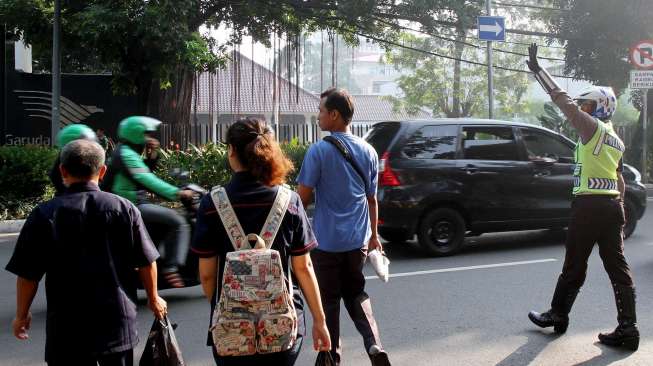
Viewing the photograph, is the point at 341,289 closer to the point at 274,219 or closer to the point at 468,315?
the point at 274,219

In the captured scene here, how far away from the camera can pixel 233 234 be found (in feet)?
9.36

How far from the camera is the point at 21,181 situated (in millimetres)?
12141

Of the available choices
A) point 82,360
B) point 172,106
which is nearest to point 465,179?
point 82,360

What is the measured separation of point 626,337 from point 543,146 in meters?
4.51

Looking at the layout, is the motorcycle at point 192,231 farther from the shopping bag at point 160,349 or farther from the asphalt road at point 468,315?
the shopping bag at point 160,349

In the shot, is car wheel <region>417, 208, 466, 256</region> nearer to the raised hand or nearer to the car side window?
the car side window

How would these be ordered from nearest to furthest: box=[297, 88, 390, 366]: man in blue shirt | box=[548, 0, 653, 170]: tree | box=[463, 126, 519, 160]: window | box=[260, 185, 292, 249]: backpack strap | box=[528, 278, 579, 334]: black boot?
box=[260, 185, 292, 249]: backpack strap, box=[297, 88, 390, 366]: man in blue shirt, box=[528, 278, 579, 334]: black boot, box=[463, 126, 519, 160]: window, box=[548, 0, 653, 170]: tree

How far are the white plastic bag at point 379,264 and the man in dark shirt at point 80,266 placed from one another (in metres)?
1.65

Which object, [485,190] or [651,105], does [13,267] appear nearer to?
[485,190]

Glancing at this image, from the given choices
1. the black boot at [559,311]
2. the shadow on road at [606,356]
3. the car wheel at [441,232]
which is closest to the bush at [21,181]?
the car wheel at [441,232]

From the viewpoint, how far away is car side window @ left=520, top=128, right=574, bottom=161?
914 centimetres

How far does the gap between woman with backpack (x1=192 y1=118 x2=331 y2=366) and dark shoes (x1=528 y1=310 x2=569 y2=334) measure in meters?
2.91

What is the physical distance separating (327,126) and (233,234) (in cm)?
→ 152

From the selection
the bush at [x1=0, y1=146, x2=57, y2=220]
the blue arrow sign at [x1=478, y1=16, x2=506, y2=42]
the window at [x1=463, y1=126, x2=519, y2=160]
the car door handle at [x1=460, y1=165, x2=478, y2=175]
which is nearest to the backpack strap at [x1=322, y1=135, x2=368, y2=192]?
the car door handle at [x1=460, y1=165, x2=478, y2=175]
